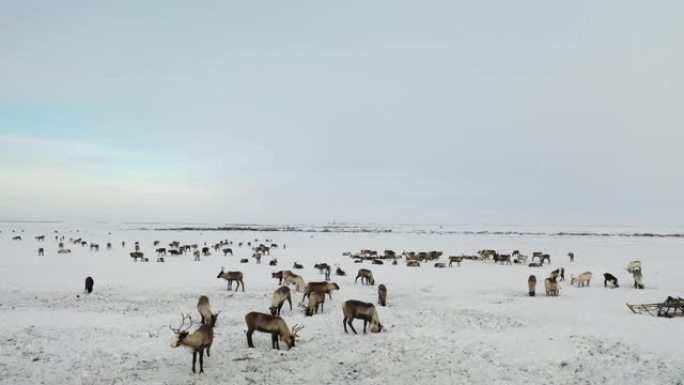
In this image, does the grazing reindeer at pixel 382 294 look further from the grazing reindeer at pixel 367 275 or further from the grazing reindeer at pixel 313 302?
the grazing reindeer at pixel 367 275

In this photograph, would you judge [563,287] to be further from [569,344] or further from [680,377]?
[680,377]

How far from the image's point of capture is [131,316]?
53.7 feet

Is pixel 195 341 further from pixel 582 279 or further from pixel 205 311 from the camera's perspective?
pixel 582 279

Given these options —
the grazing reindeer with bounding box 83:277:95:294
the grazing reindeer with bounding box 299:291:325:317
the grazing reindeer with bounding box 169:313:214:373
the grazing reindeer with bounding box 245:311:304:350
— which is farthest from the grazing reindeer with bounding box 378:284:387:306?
the grazing reindeer with bounding box 83:277:95:294

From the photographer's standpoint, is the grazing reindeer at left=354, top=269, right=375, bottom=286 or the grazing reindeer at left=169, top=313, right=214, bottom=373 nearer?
the grazing reindeer at left=169, top=313, right=214, bottom=373

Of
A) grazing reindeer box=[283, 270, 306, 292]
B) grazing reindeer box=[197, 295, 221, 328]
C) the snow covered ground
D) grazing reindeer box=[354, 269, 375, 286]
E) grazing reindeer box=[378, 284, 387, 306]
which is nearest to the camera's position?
the snow covered ground

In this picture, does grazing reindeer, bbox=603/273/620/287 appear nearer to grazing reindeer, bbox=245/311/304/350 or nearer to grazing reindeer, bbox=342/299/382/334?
grazing reindeer, bbox=342/299/382/334

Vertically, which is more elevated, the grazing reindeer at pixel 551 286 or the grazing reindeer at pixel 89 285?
the grazing reindeer at pixel 551 286

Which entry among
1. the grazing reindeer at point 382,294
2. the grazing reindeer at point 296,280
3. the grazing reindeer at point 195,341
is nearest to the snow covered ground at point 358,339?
the grazing reindeer at point 195,341

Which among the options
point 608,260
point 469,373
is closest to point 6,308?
point 469,373

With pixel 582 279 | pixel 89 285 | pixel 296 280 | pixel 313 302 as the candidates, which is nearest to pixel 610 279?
pixel 582 279

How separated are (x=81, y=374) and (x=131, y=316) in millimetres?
5591

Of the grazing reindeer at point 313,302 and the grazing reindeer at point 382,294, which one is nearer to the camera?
the grazing reindeer at point 313,302

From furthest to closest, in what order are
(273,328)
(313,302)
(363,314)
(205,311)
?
(313,302)
(205,311)
(363,314)
(273,328)
